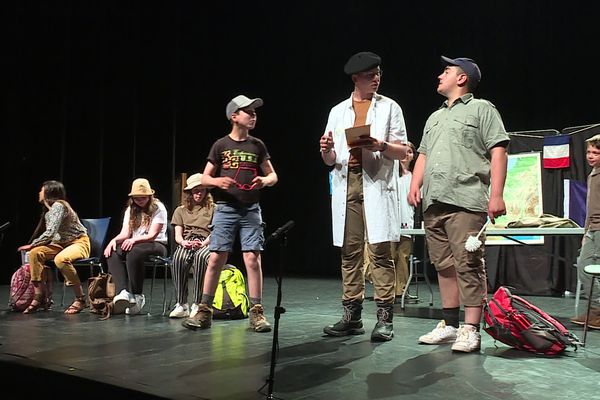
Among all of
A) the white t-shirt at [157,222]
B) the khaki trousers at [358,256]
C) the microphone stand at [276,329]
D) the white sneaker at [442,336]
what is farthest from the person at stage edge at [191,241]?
the microphone stand at [276,329]

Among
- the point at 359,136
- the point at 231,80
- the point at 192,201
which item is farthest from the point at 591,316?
the point at 231,80

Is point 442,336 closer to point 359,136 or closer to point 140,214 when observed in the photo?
point 359,136

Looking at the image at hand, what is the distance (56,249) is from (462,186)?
3.68 m

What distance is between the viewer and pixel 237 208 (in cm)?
411

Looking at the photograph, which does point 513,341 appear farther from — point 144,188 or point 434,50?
point 434,50

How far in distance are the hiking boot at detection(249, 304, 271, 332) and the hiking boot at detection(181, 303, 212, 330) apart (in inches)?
11.8

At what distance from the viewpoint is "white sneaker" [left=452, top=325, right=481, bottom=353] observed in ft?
10.6

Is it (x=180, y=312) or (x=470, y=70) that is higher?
(x=470, y=70)

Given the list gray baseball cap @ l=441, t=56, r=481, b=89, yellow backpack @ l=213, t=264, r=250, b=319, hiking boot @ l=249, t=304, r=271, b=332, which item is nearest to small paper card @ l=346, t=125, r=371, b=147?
gray baseball cap @ l=441, t=56, r=481, b=89

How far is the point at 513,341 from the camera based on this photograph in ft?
10.9

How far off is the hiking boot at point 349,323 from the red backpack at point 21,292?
286cm

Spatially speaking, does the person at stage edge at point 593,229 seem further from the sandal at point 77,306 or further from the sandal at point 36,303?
the sandal at point 36,303

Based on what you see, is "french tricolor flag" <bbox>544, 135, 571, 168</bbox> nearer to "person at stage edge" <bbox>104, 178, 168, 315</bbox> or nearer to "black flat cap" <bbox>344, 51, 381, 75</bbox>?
"black flat cap" <bbox>344, 51, 381, 75</bbox>

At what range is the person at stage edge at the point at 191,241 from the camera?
195 inches
